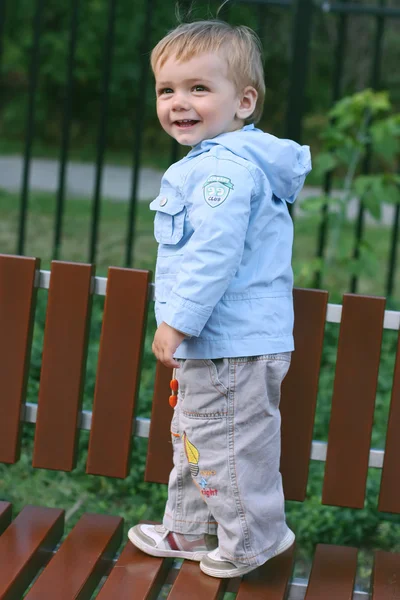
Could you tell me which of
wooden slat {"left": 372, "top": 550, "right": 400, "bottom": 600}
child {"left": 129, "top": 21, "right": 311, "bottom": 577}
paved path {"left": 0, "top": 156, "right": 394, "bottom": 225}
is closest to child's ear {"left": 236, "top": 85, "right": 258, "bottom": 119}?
child {"left": 129, "top": 21, "right": 311, "bottom": 577}

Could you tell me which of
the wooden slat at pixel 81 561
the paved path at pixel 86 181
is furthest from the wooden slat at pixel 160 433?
the paved path at pixel 86 181

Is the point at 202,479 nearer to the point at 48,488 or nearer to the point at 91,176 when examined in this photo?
the point at 48,488

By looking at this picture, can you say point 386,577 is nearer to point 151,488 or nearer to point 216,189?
point 216,189

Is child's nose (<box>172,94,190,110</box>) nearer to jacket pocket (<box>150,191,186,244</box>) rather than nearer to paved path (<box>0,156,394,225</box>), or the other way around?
jacket pocket (<box>150,191,186,244</box>)

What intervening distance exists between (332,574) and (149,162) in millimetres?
9962

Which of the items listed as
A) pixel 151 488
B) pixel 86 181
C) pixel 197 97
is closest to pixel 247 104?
pixel 197 97

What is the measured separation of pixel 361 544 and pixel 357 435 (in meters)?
0.78

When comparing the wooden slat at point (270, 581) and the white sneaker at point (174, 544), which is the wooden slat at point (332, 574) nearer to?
the wooden slat at point (270, 581)

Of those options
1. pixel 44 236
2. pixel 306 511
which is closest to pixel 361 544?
pixel 306 511

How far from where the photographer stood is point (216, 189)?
6.27 ft

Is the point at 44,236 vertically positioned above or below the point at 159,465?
above

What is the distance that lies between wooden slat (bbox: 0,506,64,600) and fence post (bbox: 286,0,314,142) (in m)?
2.33

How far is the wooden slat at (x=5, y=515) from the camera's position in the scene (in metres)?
A: 2.31

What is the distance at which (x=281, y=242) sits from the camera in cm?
207
